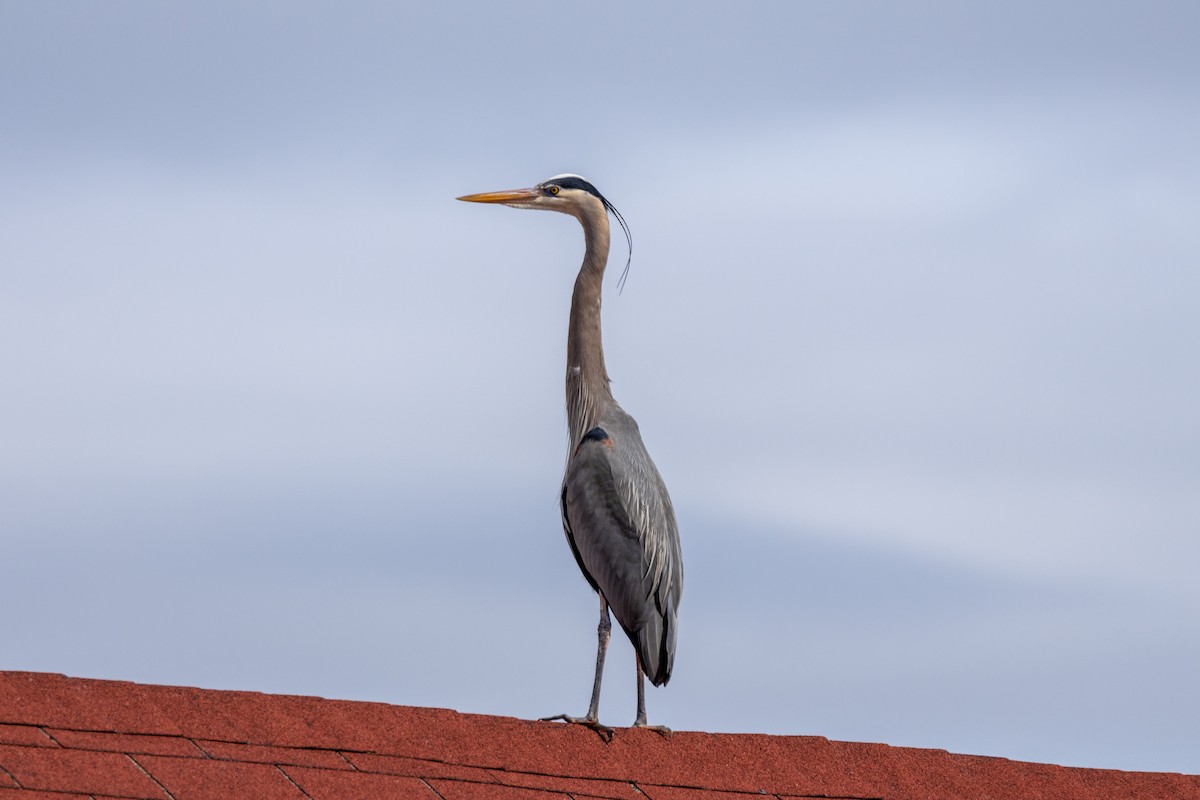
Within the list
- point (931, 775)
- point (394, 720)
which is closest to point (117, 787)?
point (394, 720)

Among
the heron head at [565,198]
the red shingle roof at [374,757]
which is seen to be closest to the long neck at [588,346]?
the heron head at [565,198]

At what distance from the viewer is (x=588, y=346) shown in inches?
342

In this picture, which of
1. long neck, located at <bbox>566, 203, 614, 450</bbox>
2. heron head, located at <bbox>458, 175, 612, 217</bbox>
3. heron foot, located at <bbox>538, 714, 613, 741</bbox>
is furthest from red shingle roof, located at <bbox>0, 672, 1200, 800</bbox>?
heron head, located at <bbox>458, 175, 612, 217</bbox>

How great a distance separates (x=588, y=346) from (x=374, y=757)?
373cm

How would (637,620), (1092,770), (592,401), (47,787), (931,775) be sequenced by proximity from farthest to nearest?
(592,401), (637,620), (1092,770), (931,775), (47,787)

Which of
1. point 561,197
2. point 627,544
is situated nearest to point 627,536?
point 627,544

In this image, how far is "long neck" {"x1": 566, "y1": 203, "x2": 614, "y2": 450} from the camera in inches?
338

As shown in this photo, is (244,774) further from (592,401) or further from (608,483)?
(592,401)

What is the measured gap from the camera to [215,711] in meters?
5.22

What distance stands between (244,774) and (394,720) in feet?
2.37

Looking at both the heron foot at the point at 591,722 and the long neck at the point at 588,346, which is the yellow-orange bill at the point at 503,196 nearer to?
the long neck at the point at 588,346

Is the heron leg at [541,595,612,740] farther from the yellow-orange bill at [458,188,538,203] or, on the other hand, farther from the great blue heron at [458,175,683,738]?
the yellow-orange bill at [458,188,538,203]

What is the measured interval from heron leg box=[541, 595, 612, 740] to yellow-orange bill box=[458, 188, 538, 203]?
243cm

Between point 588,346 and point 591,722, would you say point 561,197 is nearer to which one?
point 588,346
